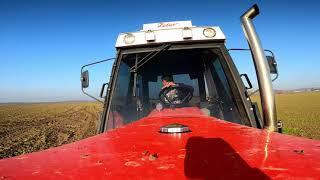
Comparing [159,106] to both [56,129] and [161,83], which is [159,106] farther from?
[56,129]

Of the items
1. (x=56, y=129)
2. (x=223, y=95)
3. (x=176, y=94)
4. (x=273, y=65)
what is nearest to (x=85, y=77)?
(x=176, y=94)

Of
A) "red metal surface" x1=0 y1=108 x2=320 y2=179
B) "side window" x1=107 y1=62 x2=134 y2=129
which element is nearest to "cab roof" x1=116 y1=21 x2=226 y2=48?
"side window" x1=107 y1=62 x2=134 y2=129

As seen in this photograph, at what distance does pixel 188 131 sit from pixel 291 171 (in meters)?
1.15

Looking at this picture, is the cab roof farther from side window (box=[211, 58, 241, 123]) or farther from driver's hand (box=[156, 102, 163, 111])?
driver's hand (box=[156, 102, 163, 111])

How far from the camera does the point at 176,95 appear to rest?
13.0ft

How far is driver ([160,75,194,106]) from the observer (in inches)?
156

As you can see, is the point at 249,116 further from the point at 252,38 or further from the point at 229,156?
the point at 229,156

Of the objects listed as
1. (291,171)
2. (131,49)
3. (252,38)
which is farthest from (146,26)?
(291,171)

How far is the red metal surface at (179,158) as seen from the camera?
1556mm

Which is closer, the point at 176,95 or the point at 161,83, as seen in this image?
the point at 176,95

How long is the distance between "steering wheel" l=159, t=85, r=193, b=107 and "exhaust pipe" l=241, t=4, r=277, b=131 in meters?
1.20

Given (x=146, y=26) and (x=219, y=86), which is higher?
(x=146, y=26)

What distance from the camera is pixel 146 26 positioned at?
4.34m

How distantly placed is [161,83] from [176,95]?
0.97ft
